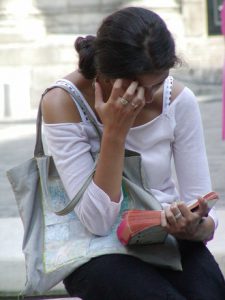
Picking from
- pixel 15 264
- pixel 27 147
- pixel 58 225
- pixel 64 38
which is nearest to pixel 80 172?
pixel 58 225

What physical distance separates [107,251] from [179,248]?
28 cm

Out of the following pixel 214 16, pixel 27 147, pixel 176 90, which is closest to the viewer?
pixel 176 90

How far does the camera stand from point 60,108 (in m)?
2.78

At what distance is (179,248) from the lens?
284 centimetres

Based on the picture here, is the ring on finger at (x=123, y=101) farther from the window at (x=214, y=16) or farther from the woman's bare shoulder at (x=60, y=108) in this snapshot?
the window at (x=214, y=16)

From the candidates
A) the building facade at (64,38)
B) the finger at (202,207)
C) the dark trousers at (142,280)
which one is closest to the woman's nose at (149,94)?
the finger at (202,207)

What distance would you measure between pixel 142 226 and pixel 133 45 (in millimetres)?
543

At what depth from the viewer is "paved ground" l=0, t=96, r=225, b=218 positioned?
A: 235 inches

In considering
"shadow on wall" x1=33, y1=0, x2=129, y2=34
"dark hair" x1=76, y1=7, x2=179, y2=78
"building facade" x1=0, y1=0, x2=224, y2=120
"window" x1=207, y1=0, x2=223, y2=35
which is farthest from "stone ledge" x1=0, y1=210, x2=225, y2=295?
"shadow on wall" x1=33, y1=0, x2=129, y2=34

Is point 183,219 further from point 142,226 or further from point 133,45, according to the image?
point 133,45

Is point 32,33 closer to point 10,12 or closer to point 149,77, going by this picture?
point 10,12

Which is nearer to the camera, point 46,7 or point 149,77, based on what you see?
point 149,77

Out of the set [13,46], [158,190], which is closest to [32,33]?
[13,46]

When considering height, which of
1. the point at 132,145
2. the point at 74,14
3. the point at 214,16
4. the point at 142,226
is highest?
the point at 132,145
